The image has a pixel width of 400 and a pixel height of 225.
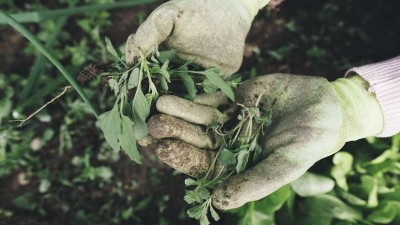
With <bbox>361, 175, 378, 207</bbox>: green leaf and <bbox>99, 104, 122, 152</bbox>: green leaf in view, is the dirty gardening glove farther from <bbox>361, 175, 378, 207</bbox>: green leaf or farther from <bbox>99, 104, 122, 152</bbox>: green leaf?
<bbox>361, 175, 378, 207</bbox>: green leaf

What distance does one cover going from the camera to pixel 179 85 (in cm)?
137

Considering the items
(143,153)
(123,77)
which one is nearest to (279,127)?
(123,77)

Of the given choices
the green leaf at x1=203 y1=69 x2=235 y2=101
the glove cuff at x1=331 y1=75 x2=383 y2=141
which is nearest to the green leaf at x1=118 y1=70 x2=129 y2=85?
the green leaf at x1=203 y1=69 x2=235 y2=101

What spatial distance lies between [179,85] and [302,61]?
113 cm

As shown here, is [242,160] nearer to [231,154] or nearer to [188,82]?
[231,154]

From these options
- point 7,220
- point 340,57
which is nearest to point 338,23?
point 340,57

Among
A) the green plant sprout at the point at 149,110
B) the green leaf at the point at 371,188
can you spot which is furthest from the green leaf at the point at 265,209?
the green plant sprout at the point at 149,110

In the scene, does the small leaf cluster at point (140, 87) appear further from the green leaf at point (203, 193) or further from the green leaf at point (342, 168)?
the green leaf at point (342, 168)

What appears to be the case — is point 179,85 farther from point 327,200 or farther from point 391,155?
point 391,155

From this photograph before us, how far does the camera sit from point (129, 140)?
3.65 feet

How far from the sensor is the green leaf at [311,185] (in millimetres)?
1771

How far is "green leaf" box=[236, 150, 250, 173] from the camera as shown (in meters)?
1.19

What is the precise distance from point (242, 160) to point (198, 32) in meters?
0.45

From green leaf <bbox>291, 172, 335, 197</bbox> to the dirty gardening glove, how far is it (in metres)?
0.64
